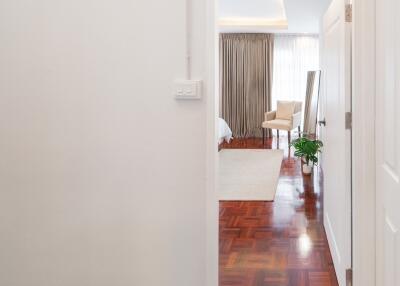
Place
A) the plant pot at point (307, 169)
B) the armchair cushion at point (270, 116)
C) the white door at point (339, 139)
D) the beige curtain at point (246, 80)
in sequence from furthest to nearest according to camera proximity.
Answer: the beige curtain at point (246, 80)
the armchair cushion at point (270, 116)
the plant pot at point (307, 169)
the white door at point (339, 139)

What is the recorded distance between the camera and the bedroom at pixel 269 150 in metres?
3.04

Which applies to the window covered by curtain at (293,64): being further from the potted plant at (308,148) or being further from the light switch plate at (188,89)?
the light switch plate at (188,89)

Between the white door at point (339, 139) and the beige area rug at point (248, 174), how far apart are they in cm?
173

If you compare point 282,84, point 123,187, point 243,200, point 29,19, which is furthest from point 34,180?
point 282,84

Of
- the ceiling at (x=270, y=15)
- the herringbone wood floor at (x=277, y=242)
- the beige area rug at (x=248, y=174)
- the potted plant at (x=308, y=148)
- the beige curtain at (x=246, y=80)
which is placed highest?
the ceiling at (x=270, y=15)

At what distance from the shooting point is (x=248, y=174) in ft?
19.5

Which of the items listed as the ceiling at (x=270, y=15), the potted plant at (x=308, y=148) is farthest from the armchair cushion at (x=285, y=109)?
the potted plant at (x=308, y=148)

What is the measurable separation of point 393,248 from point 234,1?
6039mm

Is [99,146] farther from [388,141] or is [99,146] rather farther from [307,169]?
[307,169]

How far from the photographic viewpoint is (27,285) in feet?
7.33

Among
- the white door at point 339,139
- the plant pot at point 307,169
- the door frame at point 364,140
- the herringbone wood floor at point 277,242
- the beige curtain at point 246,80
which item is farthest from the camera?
the beige curtain at point 246,80

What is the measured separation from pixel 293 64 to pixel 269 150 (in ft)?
9.02

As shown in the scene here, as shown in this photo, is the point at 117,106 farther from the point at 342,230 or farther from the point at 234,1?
the point at 234,1

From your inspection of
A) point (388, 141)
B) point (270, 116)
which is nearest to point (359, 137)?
point (388, 141)
